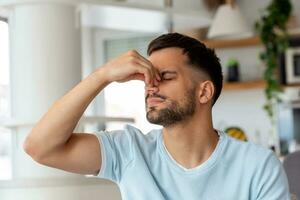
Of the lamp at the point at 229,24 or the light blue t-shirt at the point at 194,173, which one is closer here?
the light blue t-shirt at the point at 194,173

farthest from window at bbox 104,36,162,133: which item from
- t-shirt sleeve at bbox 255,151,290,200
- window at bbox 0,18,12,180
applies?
t-shirt sleeve at bbox 255,151,290,200

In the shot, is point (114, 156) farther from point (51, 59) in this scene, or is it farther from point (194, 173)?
point (51, 59)

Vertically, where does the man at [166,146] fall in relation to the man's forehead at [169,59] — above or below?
below

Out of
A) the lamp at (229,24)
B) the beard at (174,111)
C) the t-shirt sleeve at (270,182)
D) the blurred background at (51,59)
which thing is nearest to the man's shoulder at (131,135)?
the beard at (174,111)

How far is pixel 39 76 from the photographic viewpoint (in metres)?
2.04

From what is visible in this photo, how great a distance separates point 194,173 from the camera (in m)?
1.44

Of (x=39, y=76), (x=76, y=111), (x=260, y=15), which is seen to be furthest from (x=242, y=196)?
(x=260, y=15)

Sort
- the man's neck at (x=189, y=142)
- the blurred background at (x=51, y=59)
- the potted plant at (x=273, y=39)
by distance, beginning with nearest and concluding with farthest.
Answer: the man's neck at (x=189, y=142)
the blurred background at (x=51, y=59)
the potted plant at (x=273, y=39)

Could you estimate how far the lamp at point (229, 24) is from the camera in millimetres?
4062

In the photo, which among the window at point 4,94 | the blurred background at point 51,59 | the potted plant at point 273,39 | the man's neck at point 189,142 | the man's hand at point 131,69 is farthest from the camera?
the potted plant at point 273,39

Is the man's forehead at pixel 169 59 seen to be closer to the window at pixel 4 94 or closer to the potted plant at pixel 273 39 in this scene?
the window at pixel 4 94

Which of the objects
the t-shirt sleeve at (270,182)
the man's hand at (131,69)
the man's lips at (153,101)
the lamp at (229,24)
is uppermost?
the lamp at (229,24)

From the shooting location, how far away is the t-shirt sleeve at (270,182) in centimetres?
143

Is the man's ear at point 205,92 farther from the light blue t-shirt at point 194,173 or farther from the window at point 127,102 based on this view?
the window at point 127,102
